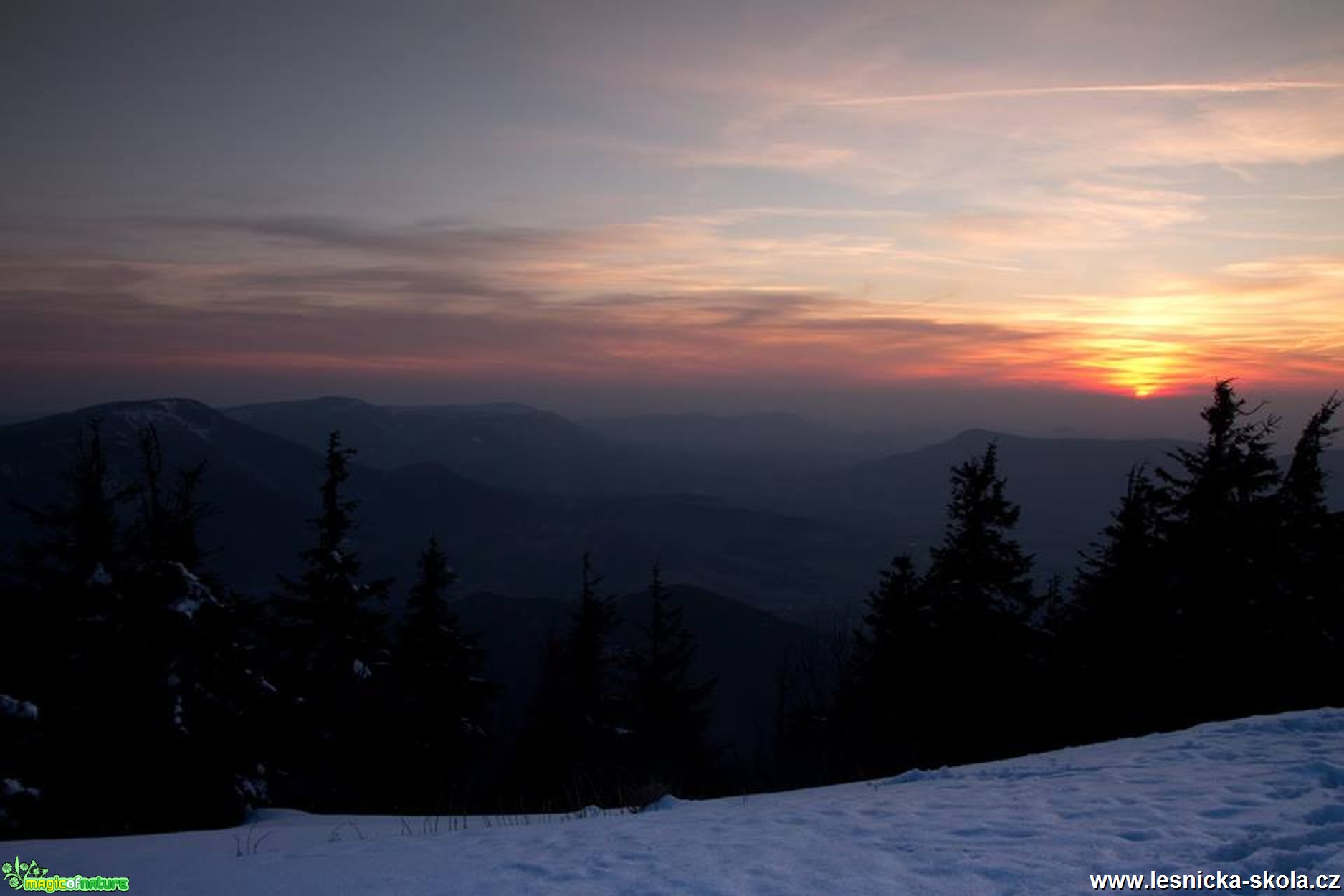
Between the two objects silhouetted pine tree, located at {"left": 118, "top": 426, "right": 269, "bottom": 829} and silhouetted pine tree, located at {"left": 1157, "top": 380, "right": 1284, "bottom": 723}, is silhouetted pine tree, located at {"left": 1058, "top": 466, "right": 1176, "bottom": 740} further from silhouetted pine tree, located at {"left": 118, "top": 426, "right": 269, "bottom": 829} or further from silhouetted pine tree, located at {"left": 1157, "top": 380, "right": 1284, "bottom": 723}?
silhouetted pine tree, located at {"left": 118, "top": 426, "right": 269, "bottom": 829}

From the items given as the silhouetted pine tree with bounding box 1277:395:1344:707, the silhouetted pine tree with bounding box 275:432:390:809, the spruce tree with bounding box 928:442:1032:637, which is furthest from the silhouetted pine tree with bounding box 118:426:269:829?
the silhouetted pine tree with bounding box 1277:395:1344:707

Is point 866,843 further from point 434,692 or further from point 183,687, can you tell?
point 434,692

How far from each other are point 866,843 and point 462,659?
22963 millimetres

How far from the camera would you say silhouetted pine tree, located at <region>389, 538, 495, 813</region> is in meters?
24.1

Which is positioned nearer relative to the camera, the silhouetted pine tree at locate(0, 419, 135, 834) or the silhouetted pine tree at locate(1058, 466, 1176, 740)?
the silhouetted pine tree at locate(0, 419, 135, 834)

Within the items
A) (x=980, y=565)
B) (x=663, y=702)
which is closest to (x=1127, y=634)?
(x=980, y=565)

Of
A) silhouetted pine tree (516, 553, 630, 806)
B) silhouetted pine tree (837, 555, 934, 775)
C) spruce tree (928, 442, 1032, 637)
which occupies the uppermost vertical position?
spruce tree (928, 442, 1032, 637)

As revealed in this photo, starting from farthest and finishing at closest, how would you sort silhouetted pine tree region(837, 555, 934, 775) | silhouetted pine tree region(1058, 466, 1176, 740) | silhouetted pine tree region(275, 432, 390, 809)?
silhouetted pine tree region(275, 432, 390, 809)
silhouetted pine tree region(837, 555, 934, 775)
silhouetted pine tree region(1058, 466, 1176, 740)

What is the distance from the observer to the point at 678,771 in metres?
28.5

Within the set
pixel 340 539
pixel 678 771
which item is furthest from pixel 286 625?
pixel 678 771

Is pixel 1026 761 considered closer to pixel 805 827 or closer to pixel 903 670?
pixel 805 827

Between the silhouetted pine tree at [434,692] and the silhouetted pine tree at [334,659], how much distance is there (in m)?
1.55

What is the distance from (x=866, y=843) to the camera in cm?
543

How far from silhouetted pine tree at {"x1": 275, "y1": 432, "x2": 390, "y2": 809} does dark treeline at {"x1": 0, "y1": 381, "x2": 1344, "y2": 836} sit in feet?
0.24
